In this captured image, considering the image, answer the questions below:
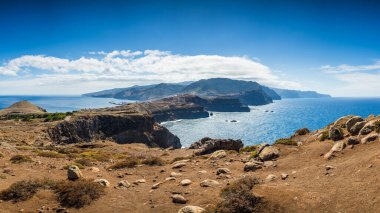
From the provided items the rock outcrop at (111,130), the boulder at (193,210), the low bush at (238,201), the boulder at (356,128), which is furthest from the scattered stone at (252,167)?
the rock outcrop at (111,130)

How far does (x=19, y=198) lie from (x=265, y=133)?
172 meters

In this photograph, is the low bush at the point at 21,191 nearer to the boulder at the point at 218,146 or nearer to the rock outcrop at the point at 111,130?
the boulder at the point at 218,146

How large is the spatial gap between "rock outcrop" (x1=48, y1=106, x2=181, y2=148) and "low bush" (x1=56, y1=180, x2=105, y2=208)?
188 feet

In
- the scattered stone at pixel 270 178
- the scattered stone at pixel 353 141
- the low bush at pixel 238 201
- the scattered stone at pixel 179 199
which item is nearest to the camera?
the low bush at pixel 238 201

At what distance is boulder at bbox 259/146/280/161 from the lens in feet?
76.9

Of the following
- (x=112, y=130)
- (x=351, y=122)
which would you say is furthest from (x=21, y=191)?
(x=112, y=130)

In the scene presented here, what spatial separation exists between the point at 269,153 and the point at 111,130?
9621cm

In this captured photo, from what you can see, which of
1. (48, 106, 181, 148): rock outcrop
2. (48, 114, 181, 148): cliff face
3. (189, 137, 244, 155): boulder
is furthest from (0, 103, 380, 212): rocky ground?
(48, 114, 181, 148): cliff face

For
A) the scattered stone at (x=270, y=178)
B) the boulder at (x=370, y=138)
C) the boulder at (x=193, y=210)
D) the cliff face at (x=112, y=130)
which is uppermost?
the boulder at (x=370, y=138)

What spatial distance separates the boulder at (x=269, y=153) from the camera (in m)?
23.4

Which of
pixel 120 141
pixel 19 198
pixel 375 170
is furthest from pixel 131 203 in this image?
pixel 120 141

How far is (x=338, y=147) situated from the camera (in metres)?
20.2

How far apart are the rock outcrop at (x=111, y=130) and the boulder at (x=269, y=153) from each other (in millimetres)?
59510

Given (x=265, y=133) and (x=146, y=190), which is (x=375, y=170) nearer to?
(x=146, y=190)
